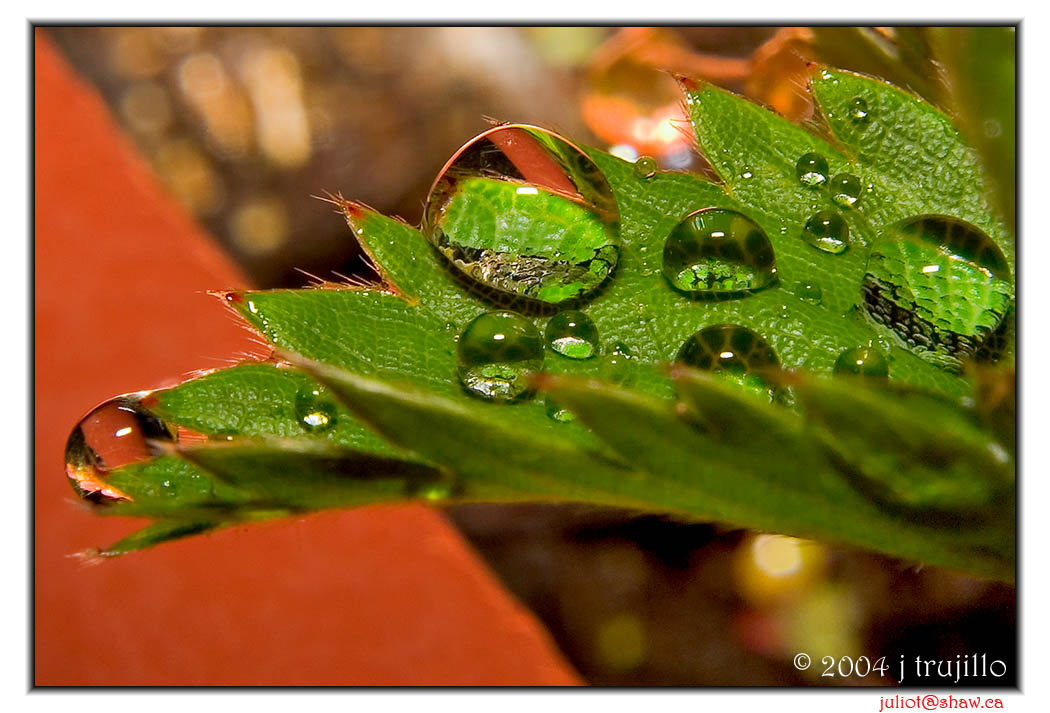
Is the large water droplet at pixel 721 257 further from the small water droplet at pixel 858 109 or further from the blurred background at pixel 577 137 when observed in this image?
the blurred background at pixel 577 137

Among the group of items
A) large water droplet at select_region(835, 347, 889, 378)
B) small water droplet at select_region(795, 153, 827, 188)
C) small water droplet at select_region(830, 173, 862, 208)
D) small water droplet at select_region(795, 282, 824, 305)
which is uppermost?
small water droplet at select_region(795, 153, 827, 188)

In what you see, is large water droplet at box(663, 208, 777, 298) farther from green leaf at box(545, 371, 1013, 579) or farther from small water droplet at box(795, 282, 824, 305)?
green leaf at box(545, 371, 1013, 579)

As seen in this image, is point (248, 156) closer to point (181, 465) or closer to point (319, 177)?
point (319, 177)

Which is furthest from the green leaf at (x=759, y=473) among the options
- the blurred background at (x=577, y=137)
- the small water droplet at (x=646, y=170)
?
the blurred background at (x=577, y=137)

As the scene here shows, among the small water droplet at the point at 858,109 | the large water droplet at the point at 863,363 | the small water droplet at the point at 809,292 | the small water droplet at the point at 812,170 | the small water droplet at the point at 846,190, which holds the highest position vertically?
the small water droplet at the point at 858,109

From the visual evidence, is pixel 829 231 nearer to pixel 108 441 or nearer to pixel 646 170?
pixel 646 170

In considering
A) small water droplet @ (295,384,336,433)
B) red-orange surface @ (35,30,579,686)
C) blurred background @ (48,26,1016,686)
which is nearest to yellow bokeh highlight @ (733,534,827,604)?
blurred background @ (48,26,1016,686)
